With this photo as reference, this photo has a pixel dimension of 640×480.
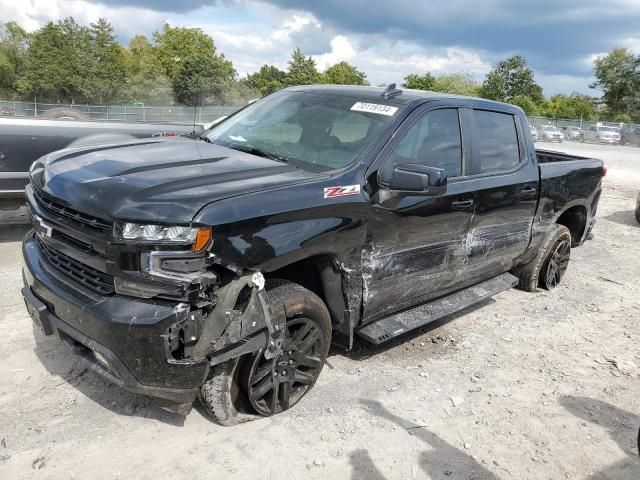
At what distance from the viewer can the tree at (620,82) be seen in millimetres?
63031

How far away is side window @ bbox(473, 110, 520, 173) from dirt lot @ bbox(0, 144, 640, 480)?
1.48 metres

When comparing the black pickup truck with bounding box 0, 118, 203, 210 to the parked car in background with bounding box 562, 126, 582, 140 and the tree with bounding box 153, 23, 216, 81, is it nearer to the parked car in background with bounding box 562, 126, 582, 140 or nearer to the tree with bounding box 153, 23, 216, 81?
the parked car in background with bounding box 562, 126, 582, 140

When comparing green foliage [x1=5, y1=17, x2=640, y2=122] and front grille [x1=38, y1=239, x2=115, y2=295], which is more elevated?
green foliage [x1=5, y1=17, x2=640, y2=122]

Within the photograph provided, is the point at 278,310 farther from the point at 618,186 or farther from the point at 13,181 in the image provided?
the point at 618,186

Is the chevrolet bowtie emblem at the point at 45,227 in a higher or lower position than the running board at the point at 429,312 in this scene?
higher

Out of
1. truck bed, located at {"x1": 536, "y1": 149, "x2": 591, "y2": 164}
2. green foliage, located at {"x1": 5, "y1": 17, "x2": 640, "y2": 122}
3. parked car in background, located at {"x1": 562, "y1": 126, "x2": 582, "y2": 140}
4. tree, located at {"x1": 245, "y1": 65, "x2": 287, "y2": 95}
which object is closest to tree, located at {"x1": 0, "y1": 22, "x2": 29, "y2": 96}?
green foliage, located at {"x1": 5, "y1": 17, "x2": 640, "y2": 122}

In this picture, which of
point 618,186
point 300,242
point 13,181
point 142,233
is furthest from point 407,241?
point 618,186

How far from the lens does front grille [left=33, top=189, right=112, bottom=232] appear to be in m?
2.70

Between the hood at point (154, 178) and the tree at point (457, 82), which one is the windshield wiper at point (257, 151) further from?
the tree at point (457, 82)

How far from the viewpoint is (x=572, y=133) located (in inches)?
1774

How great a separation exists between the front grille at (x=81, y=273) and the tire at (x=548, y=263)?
4.45 metres

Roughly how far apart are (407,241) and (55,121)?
4.39 m

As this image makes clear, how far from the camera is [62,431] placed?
305 centimetres

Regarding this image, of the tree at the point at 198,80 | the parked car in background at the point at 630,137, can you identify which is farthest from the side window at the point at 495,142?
the tree at the point at 198,80
